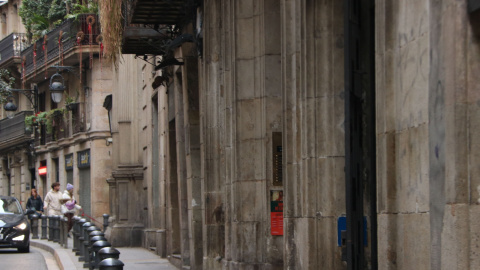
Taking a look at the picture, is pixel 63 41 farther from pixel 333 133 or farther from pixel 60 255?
pixel 333 133

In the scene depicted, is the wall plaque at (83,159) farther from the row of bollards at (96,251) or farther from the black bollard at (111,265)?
the black bollard at (111,265)

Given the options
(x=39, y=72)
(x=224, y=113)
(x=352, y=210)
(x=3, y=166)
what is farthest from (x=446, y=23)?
(x=3, y=166)

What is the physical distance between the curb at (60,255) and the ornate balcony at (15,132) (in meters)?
21.1

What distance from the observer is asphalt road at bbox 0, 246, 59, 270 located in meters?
18.5

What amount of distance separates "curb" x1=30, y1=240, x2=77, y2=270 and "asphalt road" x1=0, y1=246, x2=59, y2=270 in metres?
0.14

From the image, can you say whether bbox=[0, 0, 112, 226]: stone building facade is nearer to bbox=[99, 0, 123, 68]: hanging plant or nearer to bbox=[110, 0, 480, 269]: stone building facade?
bbox=[99, 0, 123, 68]: hanging plant

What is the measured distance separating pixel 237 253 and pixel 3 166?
43.2 metres

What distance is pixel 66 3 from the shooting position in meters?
39.6

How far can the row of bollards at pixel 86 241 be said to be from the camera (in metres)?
9.88

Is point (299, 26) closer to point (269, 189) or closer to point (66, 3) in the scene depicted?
point (269, 189)

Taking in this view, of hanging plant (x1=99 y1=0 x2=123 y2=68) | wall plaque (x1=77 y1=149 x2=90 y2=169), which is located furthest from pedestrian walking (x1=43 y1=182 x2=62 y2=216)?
hanging plant (x1=99 y1=0 x2=123 y2=68)

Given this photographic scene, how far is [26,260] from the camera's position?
2027 cm

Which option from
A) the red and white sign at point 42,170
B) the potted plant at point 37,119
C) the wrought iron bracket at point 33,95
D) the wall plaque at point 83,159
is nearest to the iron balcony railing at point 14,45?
the wrought iron bracket at point 33,95

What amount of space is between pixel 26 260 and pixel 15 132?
95.4ft
